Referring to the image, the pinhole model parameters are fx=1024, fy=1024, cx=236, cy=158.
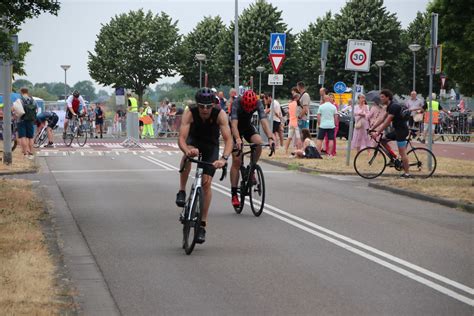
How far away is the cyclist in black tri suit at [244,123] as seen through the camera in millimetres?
13508

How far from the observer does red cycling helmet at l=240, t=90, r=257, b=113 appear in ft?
44.2

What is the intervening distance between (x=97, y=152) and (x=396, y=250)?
21698 mm

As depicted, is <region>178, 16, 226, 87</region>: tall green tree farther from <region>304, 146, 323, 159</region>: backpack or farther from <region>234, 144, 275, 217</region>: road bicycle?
<region>234, 144, 275, 217</region>: road bicycle

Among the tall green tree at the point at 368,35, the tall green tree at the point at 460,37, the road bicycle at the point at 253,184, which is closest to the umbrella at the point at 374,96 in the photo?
the tall green tree at the point at 460,37

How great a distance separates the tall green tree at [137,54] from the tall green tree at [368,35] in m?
15.5

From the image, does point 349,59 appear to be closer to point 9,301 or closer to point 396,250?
point 396,250

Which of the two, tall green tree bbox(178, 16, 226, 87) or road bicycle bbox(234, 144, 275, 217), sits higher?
tall green tree bbox(178, 16, 226, 87)

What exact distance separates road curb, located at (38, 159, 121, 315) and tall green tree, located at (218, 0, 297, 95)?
70.1m

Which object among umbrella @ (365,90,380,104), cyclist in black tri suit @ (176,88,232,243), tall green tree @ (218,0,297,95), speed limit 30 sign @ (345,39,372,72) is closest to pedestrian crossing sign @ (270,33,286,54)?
umbrella @ (365,90,380,104)

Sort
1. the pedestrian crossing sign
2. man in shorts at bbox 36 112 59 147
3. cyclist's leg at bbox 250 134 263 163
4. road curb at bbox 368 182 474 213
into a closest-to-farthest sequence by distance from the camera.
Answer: cyclist's leg at bbox 250 134 263 163 < road curb at bbox 368 182 474 213 < the pedestrian crossing sign < man in shorts at bbox 36 112 59 147

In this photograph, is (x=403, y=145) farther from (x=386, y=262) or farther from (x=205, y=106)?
(x=386, y=262)

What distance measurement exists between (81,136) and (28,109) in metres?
9.81

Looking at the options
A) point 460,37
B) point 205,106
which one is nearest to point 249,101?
point 205,106

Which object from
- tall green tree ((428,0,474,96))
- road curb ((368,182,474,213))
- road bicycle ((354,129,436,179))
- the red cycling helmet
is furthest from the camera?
road bicycle ((354,129,436,179))
